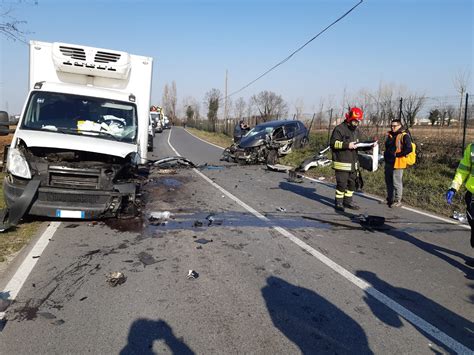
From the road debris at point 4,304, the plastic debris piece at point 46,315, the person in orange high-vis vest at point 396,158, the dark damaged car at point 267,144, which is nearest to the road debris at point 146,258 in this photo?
the plastic debris piece at point 46,315

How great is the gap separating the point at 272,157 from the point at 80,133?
1051 centimetres

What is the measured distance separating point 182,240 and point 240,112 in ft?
169

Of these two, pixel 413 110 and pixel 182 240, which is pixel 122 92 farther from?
pixel 413 110

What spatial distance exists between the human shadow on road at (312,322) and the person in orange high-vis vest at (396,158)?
525 centimetres

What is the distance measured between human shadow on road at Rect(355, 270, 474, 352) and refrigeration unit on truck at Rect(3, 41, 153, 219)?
4038mm

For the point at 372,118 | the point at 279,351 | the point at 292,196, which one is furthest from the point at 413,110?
the point at 279,351

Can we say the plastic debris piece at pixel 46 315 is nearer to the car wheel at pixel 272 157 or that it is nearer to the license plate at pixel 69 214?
the license plate at pixel 69 214

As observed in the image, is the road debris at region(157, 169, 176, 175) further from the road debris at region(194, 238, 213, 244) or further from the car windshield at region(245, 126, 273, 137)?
the road debris at region(194, 238, 213, 244)

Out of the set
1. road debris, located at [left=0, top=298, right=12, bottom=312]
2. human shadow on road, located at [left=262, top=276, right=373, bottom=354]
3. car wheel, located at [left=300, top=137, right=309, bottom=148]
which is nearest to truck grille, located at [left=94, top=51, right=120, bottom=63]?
road debris, located at [left=0, top=298, right=12, bottom=312]

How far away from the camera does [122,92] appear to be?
325 inches

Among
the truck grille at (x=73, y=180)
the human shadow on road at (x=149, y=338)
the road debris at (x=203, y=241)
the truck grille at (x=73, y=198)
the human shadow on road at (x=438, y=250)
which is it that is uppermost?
the truck grille at (x=73, y=180)

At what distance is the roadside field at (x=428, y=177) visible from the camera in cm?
877

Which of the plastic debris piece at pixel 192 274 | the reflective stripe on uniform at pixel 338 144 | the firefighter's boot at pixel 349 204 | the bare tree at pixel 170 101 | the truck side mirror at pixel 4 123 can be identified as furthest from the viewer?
the bare tree at pixel 170 101

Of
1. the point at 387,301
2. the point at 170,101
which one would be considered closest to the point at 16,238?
the point at 387,301
